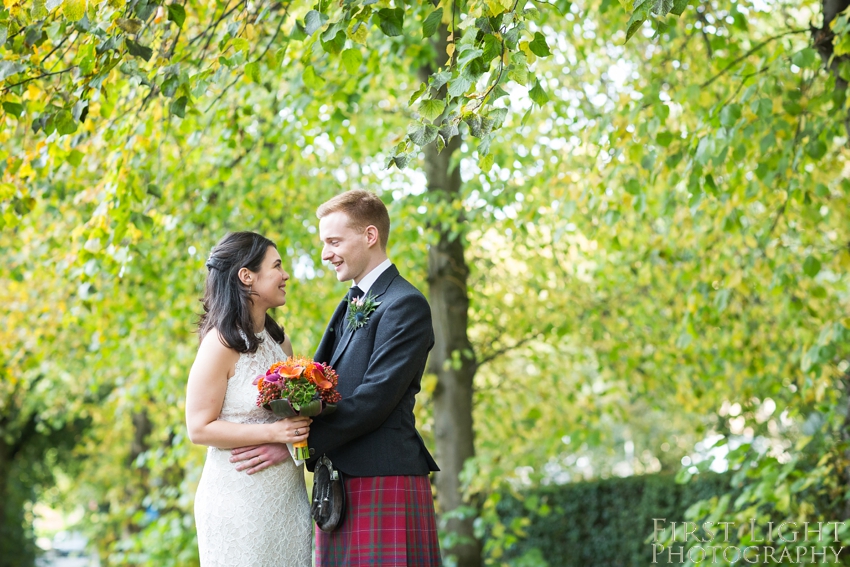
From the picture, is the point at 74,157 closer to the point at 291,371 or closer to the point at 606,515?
the point at 291,371

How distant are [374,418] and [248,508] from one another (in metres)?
0.55

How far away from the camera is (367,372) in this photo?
8.65ft

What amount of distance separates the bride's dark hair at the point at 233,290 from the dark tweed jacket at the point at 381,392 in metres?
0.35

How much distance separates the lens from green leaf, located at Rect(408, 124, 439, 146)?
232 centimetres

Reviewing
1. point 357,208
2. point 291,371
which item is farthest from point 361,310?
point 291,371

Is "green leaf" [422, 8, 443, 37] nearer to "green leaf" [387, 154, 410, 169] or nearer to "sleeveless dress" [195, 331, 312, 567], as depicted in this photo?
"green leaf" [387, 154, 410, 169]

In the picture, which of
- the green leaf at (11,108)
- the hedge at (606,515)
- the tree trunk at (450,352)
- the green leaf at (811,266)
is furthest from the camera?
the hedge at (606,515)

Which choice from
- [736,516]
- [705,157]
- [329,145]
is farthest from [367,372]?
[329,145]

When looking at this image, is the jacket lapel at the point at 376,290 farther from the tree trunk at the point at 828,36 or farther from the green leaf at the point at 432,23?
the tree trunk at the point at 828,36

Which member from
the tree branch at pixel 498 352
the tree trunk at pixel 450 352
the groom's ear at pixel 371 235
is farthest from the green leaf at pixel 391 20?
the tree branch at pixel 498 352

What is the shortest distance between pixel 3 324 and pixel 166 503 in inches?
78.7

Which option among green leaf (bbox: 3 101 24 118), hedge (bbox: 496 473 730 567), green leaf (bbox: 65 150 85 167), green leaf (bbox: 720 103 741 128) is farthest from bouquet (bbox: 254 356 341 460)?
hedge (bbox: 496 473 730 567)

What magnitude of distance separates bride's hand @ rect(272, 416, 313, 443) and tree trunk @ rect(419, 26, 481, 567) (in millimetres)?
3706

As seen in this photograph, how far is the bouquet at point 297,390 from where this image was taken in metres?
2.42
